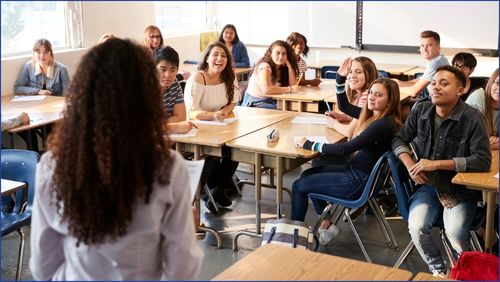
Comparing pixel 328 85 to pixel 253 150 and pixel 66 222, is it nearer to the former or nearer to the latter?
pixel 253 150

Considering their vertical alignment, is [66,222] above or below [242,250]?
above

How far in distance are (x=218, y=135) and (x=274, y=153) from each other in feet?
1.60

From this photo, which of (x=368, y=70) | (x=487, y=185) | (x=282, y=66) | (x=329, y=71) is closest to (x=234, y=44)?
(x=329, y=71)

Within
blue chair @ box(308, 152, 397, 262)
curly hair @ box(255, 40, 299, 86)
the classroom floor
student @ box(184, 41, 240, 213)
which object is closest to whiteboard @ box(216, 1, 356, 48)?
curly hair @ box(255, 40, 299, 86)

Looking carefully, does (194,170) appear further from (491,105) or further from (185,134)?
(491,105)

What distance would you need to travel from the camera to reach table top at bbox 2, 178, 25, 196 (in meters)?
2.94

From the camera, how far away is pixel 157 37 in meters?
6.61

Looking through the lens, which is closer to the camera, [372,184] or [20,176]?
[20,176]

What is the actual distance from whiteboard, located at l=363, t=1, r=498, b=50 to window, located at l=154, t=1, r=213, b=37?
Result: 2.33m

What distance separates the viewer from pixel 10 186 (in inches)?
118

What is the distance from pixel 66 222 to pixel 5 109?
3841 millimetres

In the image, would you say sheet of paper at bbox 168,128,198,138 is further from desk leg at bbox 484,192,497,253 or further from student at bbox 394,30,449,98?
student at bbox 394,30,449,98

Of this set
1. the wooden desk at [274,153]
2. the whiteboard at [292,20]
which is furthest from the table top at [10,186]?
the whiteboard at [292,20]

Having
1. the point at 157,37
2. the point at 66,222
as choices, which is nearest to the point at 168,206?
the point at 66,222
